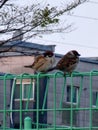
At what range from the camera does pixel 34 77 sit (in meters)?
4.88

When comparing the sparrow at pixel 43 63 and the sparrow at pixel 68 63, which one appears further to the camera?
the sparrow at pixel 43 63

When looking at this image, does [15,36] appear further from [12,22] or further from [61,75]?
[61,75]

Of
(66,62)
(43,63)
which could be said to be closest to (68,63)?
(66,62)

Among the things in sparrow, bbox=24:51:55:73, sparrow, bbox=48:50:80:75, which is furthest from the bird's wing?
sparrow, bbox=24:51:55:73

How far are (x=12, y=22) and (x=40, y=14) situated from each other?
0.56 m

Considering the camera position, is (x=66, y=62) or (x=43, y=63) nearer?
(x=66, y=62)

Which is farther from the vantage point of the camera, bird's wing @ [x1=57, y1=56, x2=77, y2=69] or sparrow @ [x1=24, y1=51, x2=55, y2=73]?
sparrow @ [x1=24, y1=51, x2=55, y2=73]

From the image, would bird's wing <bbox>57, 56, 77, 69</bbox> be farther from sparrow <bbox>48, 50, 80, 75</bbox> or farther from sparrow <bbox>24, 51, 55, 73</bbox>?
sparrow <bbox>24, 51, 55, 73</bbox>

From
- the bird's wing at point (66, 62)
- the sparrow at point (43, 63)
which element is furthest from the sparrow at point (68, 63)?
the sparrow at point (43, 63)

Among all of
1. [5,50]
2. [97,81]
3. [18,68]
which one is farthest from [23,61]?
[5,50]

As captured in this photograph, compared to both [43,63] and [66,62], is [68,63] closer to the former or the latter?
[66,62]

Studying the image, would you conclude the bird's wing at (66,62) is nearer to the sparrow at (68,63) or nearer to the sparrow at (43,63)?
the sparrow at (68,63)

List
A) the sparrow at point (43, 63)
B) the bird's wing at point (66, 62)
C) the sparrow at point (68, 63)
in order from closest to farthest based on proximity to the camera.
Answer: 1. the sparrow at point (68, 63)
2. the bird's wing at point (66, 62)
3. the sparrow at point (43, 63)

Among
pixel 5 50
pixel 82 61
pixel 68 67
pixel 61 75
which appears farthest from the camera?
pixel 82 61
